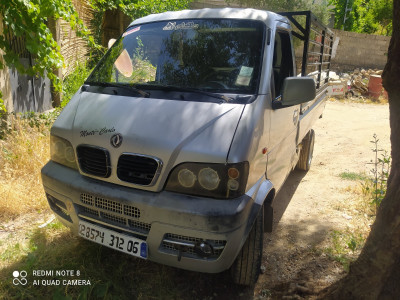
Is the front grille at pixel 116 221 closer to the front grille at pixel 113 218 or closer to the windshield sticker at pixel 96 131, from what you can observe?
the front grille at pixel 113 218

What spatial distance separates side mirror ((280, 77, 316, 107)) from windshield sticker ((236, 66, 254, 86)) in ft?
0.95

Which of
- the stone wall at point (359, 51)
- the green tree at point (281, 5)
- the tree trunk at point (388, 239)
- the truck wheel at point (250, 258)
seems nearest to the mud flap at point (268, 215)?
the truck wheel at point (250, 258)

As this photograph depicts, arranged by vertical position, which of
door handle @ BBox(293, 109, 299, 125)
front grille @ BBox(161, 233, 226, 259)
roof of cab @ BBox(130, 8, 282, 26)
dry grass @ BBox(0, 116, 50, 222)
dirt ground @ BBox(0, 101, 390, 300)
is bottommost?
dirt ground @ BBox(0, 101, 390, 300)

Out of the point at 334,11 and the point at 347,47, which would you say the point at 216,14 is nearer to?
the point at 347,47

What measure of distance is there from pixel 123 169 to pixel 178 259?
0.70 metres

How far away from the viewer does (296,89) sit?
103 inches

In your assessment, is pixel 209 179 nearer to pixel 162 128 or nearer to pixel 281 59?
pixel 162 128

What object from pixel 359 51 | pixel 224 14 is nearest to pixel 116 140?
pixel 224 14

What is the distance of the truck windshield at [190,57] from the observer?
267cm

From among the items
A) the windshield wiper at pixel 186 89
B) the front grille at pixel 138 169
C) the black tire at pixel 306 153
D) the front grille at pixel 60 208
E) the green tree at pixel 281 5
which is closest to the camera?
the front grille at pixel 138 169

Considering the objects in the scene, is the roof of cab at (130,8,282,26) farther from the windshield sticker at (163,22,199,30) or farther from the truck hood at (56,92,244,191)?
the truck hood at (56,92,244,191)

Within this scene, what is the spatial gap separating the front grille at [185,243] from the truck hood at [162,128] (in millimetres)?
353

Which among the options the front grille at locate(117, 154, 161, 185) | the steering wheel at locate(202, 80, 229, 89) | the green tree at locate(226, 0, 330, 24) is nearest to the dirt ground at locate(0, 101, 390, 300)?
the front grille at locate(117, 154, 161, 185)

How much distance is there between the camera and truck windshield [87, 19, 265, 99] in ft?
8.77
